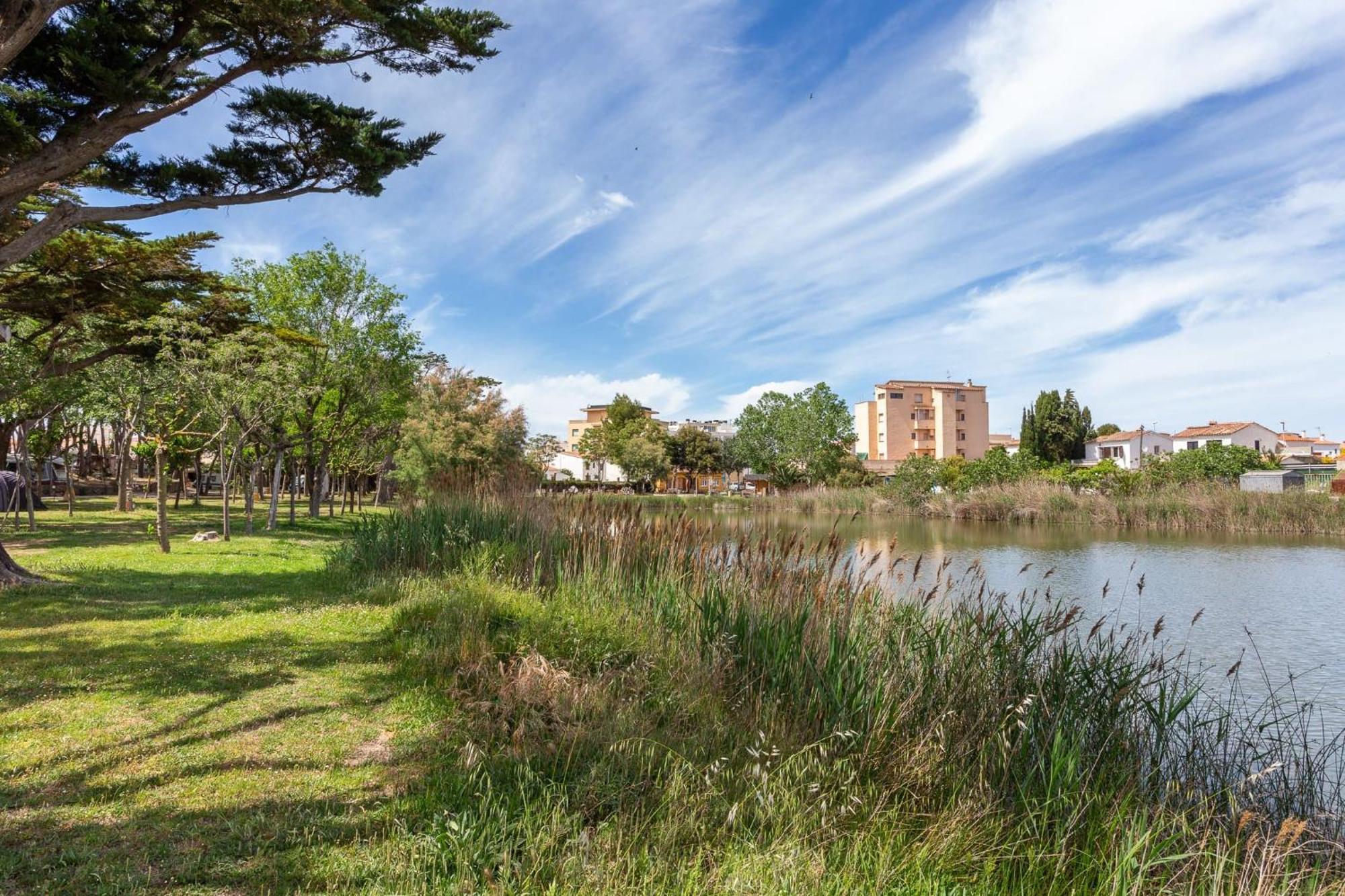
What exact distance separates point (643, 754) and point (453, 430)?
21512 mm

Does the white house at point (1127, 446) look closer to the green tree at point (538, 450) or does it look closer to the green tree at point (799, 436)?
the green tree at point (799, 436)

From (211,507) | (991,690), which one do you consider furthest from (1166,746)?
(211,507)

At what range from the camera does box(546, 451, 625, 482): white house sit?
6469cm

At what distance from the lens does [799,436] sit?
179 ft

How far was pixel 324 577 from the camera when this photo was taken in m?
9.96

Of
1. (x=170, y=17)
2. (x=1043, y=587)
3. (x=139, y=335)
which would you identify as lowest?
(x=1043, y=587)

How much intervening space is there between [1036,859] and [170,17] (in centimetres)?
907

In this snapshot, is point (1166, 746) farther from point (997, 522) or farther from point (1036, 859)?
point (997, 522)

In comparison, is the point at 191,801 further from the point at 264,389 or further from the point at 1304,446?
the point at 1304,446

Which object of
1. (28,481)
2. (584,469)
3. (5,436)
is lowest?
(28,481)

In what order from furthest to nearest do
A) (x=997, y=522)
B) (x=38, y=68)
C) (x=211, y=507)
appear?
(x=997, y=522) < (x=211, y=507) < (x=38, y=68)

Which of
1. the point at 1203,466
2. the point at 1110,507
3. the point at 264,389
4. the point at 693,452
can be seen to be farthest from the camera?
the point at 693,452

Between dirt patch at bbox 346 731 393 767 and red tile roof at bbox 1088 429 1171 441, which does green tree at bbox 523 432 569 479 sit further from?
red tile roof at bbox 1088 429 1171 441

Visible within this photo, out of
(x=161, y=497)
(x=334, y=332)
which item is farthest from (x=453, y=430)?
(x=161, y=497)
